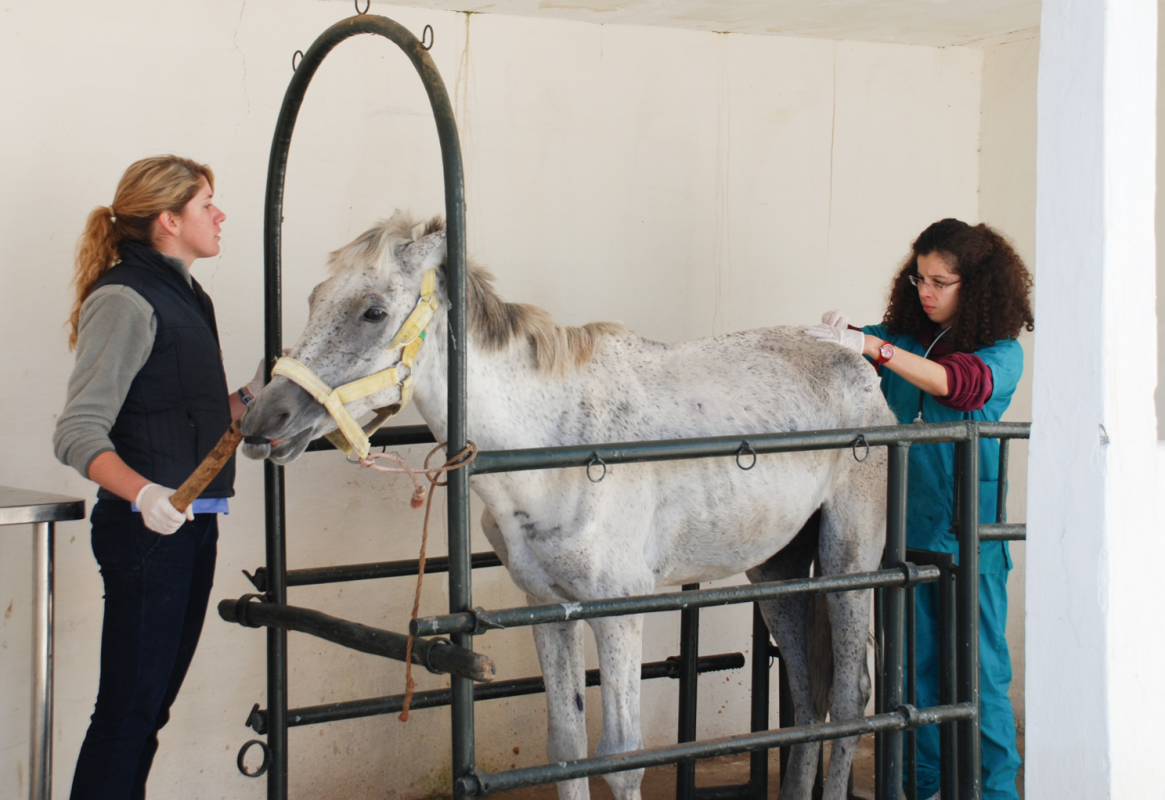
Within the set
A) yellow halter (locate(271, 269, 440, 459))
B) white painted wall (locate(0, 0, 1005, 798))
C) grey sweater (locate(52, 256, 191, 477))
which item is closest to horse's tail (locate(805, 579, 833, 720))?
white painted wall (locate(0, 0, 1005, 798))

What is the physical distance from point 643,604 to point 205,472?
2.79 ft

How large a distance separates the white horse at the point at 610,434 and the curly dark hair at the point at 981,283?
0.39 m

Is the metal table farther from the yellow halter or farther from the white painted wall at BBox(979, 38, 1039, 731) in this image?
the white painted wall at BBox(979, 38, 1039, 731)

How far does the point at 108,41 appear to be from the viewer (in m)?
2.72

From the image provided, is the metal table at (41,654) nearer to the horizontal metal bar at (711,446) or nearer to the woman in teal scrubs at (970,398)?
the horizontal metal bar at (711,446)

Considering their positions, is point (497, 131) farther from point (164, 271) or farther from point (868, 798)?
point (868, 798)

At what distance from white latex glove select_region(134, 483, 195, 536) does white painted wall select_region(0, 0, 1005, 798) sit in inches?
43.6

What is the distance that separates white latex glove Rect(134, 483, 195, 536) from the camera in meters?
1.81

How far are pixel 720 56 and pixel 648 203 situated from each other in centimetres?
61

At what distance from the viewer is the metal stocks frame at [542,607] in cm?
161

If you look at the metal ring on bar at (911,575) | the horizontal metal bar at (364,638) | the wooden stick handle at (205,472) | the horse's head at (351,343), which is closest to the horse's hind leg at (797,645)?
the metal ring on bar at (911,575)

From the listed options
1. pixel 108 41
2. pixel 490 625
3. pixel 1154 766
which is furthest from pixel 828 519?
pixel 108 41

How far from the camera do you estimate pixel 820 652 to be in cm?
262

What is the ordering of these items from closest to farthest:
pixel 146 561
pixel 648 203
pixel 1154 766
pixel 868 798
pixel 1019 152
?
pixel 1154 766 → pixel 146 561 → pixel 868 798 → pixel 648 203 → pixel 1019 152
